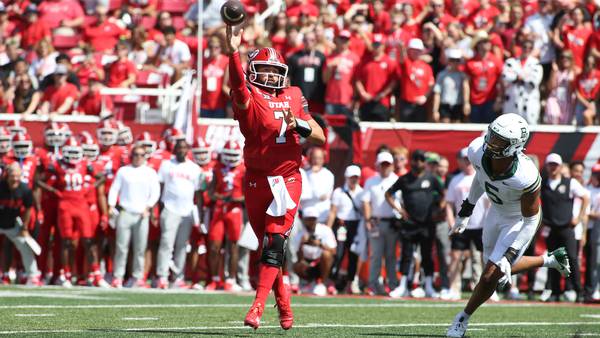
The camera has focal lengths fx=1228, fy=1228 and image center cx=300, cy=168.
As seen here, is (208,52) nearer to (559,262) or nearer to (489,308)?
(489,308)

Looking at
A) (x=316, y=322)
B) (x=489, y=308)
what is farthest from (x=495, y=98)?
(x=316, y=322)

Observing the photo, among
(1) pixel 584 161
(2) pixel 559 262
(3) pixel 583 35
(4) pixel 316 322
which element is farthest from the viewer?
(3) pixel 583 35

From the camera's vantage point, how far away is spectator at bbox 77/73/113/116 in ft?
56.5

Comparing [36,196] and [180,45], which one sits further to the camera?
[180,45]

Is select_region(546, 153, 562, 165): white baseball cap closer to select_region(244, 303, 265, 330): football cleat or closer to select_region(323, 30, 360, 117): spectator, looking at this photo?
select_region(323, 30, 360, 117): spectator

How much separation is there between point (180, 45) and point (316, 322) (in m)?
9.33

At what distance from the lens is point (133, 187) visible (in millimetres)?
15266

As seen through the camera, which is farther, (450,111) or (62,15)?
(62,15)

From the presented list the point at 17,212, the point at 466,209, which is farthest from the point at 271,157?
the point at 17,212

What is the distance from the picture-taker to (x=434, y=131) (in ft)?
53.1

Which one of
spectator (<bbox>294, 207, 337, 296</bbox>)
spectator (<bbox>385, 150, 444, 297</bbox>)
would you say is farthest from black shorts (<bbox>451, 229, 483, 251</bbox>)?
spectator (<bbox>294, 207, 337, 296</bbox>)

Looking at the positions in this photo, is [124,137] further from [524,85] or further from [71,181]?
[524,85]

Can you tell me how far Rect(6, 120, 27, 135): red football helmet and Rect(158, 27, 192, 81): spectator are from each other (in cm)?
A: 270

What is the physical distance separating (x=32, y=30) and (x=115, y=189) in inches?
236
